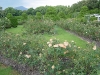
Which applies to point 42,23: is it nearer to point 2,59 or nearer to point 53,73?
point 2,59

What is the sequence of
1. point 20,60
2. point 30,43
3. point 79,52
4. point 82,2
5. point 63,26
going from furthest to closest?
point 82,2 < point 63,26 < point 30,43 < point 20,60 < point 79,52

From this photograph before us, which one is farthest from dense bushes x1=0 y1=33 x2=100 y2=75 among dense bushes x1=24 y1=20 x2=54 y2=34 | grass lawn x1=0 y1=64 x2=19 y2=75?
dense bushes x1=24 y1=20 x2=54 y2=34

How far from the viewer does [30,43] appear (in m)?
4.82

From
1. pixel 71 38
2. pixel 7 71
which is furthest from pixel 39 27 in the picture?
pixel 7 71

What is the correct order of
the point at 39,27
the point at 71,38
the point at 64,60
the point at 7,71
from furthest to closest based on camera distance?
1. the point at 39,27
2. the point at 71,38
3. the point at 7,71
4. the point at 64,60

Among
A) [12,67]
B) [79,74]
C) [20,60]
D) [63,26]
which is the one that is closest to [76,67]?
[79,74]

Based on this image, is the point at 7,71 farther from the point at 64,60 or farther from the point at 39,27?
the point at 39,27

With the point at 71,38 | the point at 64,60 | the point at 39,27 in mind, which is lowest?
the point at 71,38

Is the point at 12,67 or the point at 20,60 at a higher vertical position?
the point at 20,60

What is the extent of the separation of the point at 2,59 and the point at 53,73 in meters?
2.55

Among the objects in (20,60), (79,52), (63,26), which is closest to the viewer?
(79,52)

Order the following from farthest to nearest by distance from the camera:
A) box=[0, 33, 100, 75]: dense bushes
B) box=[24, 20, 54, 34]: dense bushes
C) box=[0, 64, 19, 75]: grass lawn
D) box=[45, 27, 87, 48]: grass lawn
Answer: box=[24, 20, 54, 34]: dense bushes, box=[45, 27, 87, 48]: grass lawn, box=[0, 64, 19, 75]: grass lawn, box=[0, 33, 100, 75]: dense bushes

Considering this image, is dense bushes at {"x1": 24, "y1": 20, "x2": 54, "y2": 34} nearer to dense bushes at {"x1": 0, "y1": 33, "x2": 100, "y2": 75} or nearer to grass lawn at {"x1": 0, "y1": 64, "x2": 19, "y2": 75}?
grass lawn at {"x1": 0, "y1": 64, "x2": 19, "y2": 75}

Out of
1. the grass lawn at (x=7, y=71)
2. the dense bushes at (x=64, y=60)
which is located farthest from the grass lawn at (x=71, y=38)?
the dense bushes at (x=64, y=60)
